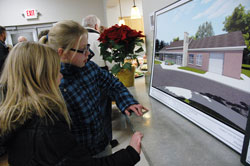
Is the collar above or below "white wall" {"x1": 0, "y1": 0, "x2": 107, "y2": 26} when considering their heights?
below

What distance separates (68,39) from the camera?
2.72ft

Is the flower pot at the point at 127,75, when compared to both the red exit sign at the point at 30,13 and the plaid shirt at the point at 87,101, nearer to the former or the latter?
the plaid shirt at the point at 87,101

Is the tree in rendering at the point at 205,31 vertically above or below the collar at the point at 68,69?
above

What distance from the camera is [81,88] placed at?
0.91 metres

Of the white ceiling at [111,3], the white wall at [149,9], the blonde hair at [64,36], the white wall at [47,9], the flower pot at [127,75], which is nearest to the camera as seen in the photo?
the blonde hair at [64,36]

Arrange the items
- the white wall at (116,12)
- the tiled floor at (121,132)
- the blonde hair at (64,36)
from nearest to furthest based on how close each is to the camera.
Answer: the blonde hair at (64,36), the tiled floor at (121,132), the white wall at (116,12)

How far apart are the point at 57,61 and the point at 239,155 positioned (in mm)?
707

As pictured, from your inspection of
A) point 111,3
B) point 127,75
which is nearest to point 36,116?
point 127,75

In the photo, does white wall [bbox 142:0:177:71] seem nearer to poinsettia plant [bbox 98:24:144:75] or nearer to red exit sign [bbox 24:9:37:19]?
poinsettia plant [bbox 98:24:144:75]

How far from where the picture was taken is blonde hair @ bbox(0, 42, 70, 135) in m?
0.50

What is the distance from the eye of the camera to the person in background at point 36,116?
0.48m

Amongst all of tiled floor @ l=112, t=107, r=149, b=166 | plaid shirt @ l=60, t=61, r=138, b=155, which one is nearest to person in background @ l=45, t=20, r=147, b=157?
plaid shirt @ l=60, t=61, r=138, b=155

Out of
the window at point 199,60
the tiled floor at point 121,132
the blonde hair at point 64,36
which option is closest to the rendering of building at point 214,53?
the window at point 199,60

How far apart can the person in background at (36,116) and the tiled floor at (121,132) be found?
64 centimetres
